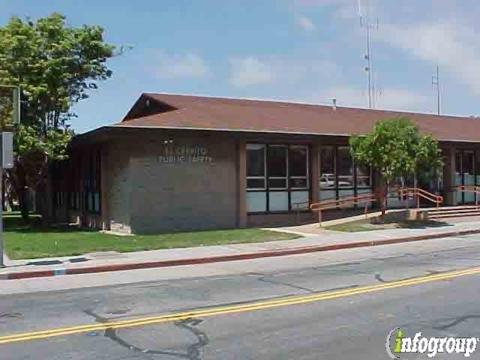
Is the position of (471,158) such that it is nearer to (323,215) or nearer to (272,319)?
(323,215)

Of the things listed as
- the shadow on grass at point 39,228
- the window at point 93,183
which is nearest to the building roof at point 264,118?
the window at point 93,183

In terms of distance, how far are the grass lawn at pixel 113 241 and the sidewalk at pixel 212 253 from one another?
0.70m

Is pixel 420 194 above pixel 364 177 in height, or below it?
below

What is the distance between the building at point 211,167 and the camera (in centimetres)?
2178

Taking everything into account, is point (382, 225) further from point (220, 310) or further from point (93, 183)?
point (220, 310)

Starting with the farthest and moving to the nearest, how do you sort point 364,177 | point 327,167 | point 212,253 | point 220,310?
point 364,177, point 327,167, point 212,253, point 220,310

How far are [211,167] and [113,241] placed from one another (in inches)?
220

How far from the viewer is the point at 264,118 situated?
26656 mm

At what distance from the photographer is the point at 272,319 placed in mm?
8156

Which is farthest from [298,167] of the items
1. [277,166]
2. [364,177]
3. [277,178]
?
[364,177]

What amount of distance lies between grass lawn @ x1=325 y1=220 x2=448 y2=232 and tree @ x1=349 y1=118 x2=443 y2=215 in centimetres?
166

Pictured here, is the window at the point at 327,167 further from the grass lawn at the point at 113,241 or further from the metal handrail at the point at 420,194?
the grass lawn at the point at 113,241

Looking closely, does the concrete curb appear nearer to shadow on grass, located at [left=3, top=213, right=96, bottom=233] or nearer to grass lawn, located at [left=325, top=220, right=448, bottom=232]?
grass lawn, located at [left=325, top=220, right=448, bottom=232]

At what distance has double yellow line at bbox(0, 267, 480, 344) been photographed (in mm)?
7561
